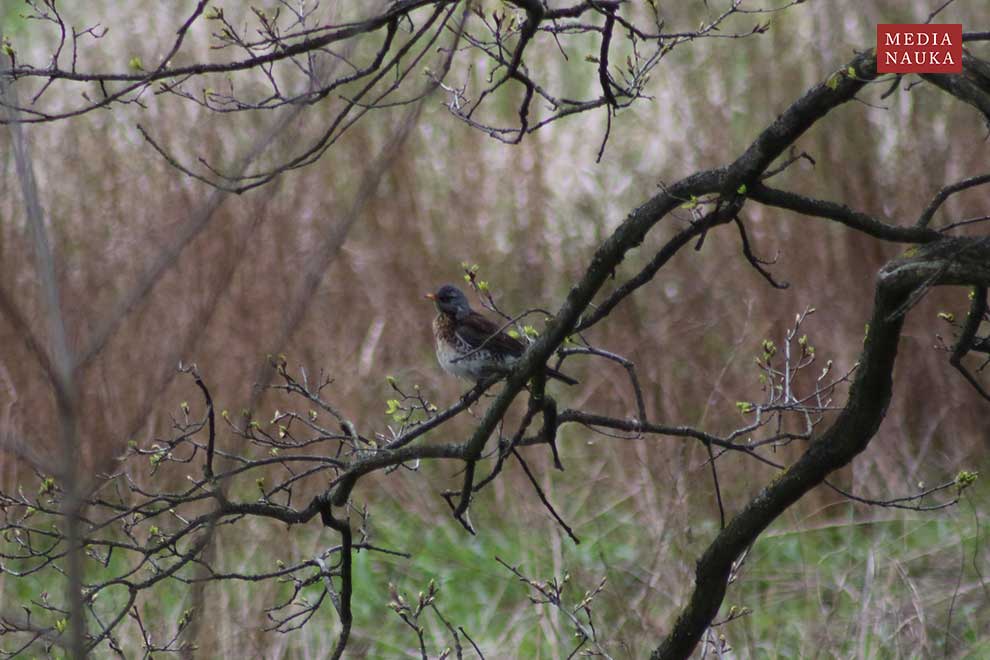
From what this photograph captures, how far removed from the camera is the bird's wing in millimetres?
4367

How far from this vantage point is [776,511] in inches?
112

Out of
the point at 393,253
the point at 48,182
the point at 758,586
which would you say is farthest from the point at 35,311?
the point at 758,586

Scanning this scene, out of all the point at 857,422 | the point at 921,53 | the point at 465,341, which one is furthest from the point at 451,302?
the point at 921,53

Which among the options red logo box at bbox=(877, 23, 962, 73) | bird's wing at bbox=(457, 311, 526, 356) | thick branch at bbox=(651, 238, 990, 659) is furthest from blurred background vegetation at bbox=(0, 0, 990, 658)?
red logo box at bbox=(877, 23, 962, 73)

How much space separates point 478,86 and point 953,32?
4512 millimetres

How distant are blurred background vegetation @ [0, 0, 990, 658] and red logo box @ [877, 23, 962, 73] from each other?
2510 mm

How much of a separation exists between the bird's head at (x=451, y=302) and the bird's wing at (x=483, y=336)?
1.8 inches

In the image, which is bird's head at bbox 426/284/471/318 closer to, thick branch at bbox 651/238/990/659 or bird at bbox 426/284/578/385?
bird at bbox 426/284/578/385

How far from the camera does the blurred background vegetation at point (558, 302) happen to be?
5.27m

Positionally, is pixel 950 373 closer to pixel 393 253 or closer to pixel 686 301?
pixel 686 301

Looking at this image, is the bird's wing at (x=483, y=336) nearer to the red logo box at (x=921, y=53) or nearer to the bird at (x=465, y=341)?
the bird at (x=465, y=341)

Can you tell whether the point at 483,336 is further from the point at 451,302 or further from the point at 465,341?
the point at 451,302

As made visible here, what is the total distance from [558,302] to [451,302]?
1705 mm

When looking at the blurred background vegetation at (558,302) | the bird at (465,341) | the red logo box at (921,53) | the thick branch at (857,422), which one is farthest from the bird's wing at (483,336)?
the red logo box at (921,53)
